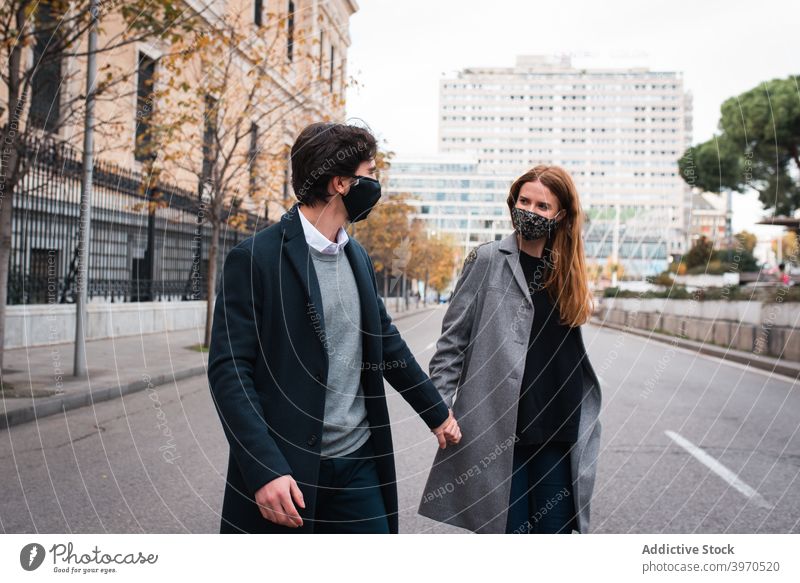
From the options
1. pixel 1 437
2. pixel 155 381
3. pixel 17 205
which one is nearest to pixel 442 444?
pixel 1 437

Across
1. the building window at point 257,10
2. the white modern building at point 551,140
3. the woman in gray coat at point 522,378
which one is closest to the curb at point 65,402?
the building window at point 257,10

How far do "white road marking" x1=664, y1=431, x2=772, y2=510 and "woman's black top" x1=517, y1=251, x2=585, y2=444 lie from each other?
305 cm

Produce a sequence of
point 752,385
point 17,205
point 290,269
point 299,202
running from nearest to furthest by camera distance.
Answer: point 290,269, point 299,202, point 752,385, point 17,205

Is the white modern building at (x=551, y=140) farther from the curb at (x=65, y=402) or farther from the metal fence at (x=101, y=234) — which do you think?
the metal fence at (x=101, y=234)

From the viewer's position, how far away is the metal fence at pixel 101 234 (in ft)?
44.9

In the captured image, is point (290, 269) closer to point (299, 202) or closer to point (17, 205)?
point (299, 202)

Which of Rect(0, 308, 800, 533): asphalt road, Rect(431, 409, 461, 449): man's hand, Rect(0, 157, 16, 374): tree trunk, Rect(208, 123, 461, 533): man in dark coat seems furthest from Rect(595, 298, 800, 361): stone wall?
Rect(208, 123, 461, 533): man in dark coat

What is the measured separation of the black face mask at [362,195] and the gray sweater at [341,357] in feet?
0.46

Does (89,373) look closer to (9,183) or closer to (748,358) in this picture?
(9,183)

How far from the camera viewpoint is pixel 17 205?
13625 millimetres

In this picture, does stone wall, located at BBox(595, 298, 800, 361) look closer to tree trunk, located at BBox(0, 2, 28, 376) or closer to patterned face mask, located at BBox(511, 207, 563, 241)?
tree trunk, located at BBox(0, 2, 28, 376)

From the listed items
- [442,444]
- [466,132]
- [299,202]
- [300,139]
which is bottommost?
[442,444]

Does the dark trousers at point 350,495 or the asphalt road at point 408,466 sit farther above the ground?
the dark trousers at point 350,495

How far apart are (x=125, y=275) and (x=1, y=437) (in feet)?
33.0
